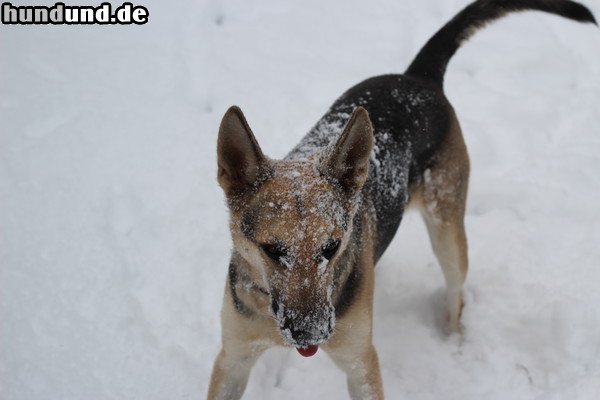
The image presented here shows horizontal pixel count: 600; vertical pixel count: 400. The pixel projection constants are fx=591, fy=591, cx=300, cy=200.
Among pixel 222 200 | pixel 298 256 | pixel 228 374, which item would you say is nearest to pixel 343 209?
pixel 298 256

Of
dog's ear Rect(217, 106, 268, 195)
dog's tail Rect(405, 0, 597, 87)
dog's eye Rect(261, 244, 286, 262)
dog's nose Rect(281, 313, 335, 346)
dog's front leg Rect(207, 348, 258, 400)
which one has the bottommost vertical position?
dog's front leg Rect(207, 348, 258, 400)

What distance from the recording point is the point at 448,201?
397cm

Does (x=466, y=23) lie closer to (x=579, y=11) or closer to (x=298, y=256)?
(x=579, y=11)

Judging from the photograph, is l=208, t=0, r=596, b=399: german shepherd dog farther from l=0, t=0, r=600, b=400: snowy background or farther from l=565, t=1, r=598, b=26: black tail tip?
l=0, t=0, r=600, b=400: snowy background

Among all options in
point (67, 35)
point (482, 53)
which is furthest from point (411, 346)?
point (67, 35)

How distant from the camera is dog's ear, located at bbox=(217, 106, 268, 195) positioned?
265cm

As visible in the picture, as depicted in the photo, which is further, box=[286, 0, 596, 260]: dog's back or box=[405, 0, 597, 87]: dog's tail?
box=[405, 0, 597, 87]: dog's tail

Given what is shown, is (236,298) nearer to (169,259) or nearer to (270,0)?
(169,259)

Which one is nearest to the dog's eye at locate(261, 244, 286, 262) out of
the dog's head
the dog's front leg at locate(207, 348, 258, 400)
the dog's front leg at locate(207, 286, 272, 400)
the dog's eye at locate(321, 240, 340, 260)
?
the dog's head

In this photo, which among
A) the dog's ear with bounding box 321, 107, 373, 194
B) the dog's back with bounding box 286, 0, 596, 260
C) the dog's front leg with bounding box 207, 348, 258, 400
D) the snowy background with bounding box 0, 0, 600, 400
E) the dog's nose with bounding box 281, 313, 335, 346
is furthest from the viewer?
the snowy background with bounding box 0, 0, 600, 400

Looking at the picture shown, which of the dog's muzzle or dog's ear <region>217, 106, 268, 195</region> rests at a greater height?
dog's ear <region>217, 106, 268, 195</region>

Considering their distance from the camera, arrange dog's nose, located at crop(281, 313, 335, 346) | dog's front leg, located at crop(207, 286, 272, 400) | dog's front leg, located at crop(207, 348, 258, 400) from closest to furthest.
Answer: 1. dog's nose, located at crop(281, 313, 335, 346)
2. dog's front leg, located at crop(207, 286, 272, 400)
3. dog's front leg, located at crop(207, 348, 258, 400)

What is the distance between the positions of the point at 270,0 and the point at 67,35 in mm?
2435

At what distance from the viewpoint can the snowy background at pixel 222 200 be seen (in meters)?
4.06
